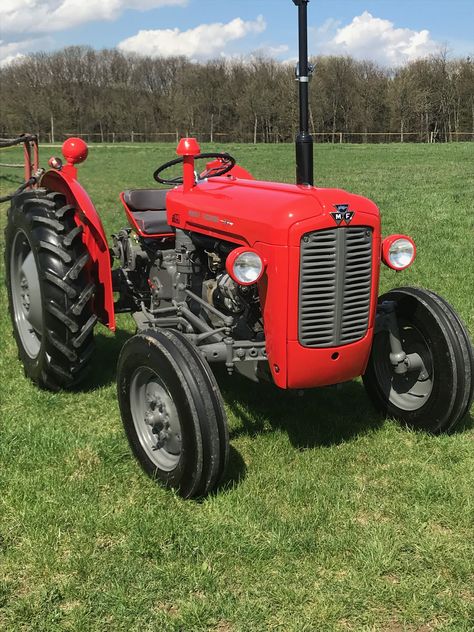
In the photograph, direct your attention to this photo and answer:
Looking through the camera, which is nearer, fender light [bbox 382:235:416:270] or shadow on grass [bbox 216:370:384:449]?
fender light [bbox 382:235:416:270]

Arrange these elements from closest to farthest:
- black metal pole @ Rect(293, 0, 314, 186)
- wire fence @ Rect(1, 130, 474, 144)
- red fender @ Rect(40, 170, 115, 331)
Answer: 1. black metal pole @ Rect(293, 0, 314, 186)
2. red fender @ Rect(40, 170, 115, 331)
3. wire fence @ Rect(1, 130, 474, 144)

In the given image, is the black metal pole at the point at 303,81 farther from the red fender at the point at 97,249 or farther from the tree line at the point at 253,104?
the tree line at the point at 253,104

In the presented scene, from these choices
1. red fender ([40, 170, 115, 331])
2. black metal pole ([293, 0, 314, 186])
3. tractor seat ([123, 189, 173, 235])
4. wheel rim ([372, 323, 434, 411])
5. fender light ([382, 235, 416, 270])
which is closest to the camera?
black metal pole ([293, 0, 314, 186])

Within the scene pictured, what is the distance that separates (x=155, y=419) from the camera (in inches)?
121

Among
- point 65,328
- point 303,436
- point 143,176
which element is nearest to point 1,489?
point 65,328

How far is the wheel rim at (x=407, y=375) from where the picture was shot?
3473mm

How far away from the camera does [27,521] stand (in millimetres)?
2781

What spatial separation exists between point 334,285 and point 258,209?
0.53 meters

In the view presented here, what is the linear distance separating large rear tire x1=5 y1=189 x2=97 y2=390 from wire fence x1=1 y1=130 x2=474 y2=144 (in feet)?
158

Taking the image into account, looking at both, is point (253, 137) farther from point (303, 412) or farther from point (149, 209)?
point (303, 412)

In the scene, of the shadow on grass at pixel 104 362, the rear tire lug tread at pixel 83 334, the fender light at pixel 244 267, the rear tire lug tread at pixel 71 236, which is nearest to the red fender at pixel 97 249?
the rear tire lug tread at pixel 71 236

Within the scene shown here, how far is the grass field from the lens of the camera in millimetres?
2277

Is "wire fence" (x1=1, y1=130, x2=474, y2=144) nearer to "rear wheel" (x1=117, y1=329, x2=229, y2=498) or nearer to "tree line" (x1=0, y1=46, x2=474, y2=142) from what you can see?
"tree line" (x1=0, y1=46, x2=474, y2=142)

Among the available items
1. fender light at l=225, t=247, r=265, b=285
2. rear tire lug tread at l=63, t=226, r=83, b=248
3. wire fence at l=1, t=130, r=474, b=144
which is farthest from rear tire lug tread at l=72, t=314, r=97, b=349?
wire fence at l=1, t=130, r=474, b=144
